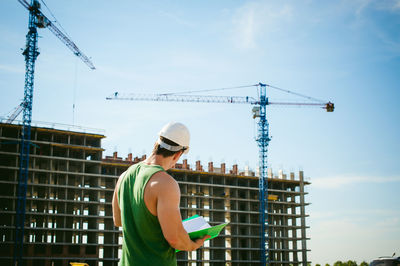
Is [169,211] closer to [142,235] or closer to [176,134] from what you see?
[142,235]

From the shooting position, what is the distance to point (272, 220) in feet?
337

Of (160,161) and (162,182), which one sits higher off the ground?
(160,161)

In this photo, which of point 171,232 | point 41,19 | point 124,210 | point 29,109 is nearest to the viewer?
point 171,232

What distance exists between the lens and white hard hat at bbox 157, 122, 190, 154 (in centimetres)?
324

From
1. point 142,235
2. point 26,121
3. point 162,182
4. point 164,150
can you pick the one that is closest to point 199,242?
point 142,235

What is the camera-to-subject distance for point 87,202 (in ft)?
264

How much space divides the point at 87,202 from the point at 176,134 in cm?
8055

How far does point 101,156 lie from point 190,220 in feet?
273

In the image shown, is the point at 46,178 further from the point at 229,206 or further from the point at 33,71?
the point at 229,206

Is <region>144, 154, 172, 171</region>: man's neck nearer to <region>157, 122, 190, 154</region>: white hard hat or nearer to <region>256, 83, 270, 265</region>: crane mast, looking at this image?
<region>157, 122, 190, 154</region>: white hard hat

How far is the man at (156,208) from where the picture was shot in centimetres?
295

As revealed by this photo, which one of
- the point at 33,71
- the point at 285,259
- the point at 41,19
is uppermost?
the point at 41,19

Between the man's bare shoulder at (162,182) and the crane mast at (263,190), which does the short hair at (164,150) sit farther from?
the crane mast at (263,190)

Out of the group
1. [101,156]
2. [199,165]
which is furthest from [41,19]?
[199,165]
